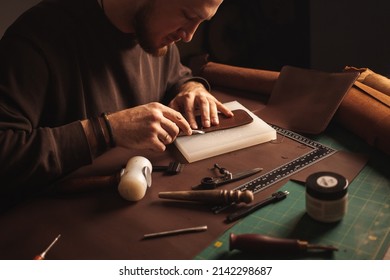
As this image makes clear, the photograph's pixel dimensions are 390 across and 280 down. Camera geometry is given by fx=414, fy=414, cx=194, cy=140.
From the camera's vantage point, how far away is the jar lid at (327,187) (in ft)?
3.33

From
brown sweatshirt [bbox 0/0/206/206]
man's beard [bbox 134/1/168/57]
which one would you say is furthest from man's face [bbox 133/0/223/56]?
brown sweatshirt [bbox 0/0/206/206]

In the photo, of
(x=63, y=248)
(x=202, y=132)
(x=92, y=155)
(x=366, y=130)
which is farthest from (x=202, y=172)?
(x=366, y=130)

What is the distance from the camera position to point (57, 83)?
140 cm

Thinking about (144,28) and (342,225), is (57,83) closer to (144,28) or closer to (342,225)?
(144,28)

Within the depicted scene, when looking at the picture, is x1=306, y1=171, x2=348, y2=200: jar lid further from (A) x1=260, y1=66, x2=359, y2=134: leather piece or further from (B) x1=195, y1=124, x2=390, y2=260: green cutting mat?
(A) x1=260, y1=66, x2=359, y2=134: leather piece

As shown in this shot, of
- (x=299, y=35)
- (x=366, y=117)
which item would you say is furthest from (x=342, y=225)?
(x=299, y=35)

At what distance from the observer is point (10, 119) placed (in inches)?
49.6

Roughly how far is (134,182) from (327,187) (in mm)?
510

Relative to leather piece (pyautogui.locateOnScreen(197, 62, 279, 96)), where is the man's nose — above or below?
above

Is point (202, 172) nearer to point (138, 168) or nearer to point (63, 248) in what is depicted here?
point (138, 168)

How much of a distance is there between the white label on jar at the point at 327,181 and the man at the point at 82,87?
50cm

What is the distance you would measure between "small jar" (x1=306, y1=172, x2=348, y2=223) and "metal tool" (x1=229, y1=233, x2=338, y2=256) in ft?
0.36

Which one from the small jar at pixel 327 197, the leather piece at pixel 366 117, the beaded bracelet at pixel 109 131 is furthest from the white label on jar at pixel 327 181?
the beaded bracelet at pixel 109 131

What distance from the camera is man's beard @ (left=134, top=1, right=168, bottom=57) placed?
1387mm
